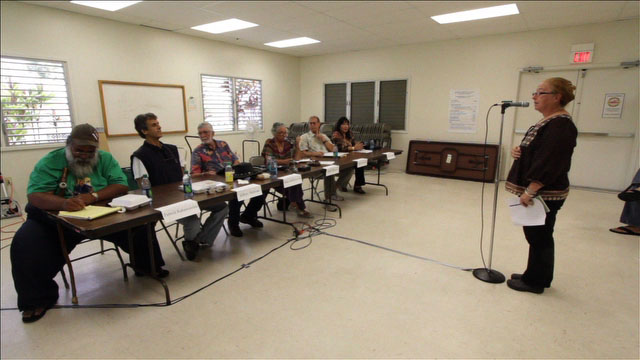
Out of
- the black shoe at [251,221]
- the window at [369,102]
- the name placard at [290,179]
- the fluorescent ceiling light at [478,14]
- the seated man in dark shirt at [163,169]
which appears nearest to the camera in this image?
the seated man in dark shirt at [163,169]

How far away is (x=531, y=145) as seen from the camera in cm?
208

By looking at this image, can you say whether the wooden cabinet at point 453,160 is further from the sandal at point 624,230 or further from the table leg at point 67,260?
the table leg at point 67,260

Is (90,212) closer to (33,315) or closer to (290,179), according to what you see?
(33,315)

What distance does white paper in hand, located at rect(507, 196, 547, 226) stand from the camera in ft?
6.75

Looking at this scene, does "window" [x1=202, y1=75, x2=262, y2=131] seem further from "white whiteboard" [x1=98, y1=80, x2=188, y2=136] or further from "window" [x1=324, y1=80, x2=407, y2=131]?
"window" [x1=324, y1=80, x2=407, y2=131]

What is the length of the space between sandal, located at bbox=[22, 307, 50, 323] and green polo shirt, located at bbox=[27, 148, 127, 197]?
0.76m

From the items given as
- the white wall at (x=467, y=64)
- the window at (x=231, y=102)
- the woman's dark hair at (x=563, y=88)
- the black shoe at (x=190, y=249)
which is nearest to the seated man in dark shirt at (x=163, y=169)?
the black shoe at (x=190, y=249)

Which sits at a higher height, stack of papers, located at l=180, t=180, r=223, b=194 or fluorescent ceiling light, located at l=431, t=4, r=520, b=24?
fluorescent ceiling light, located at l=431, t=4, r=520, b=24

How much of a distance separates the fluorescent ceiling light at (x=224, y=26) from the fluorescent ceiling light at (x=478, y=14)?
9.70 feet

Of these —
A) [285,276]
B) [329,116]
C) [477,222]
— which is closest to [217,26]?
[329,116]

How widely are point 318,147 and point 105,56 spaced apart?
3.51 meters

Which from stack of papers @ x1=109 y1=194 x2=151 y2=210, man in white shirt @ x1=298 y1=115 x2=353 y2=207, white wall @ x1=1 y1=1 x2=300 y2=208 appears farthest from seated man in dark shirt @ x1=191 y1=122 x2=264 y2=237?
white wall @ x1=1 y1=1 x2=300 y2=208

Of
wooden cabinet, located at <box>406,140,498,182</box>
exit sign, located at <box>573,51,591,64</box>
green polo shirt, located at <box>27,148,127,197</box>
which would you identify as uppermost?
exit sign, located at <box>573,51,591,64</box>

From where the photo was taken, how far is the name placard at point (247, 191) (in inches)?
101
